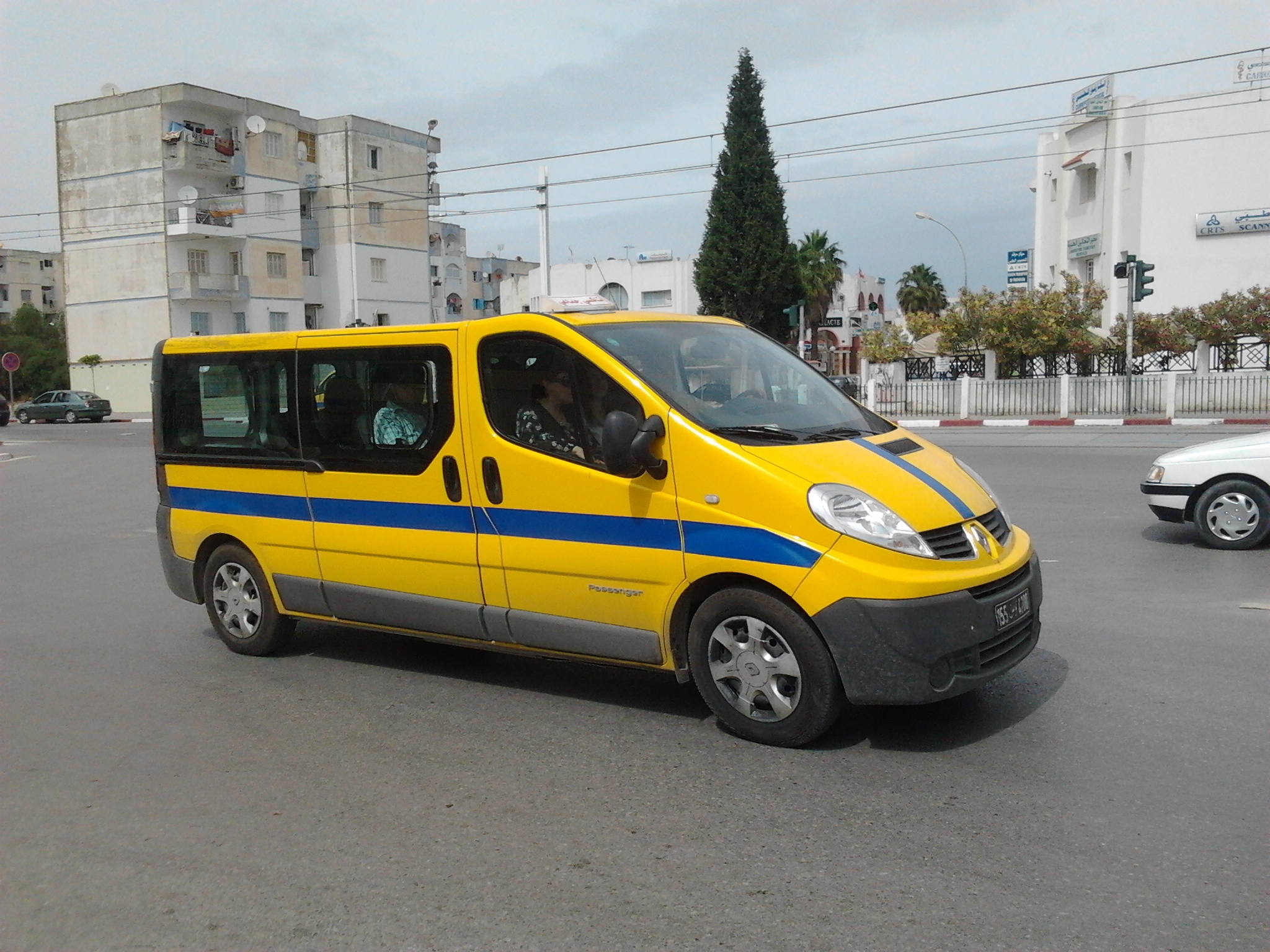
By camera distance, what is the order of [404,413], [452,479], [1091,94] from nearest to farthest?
1. [452,479]
2. [404,413]
3. [1091,94]

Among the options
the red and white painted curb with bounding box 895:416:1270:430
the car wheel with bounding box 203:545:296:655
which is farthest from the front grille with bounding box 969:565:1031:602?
the red and white painted curb with bounding box 895:416:1270:430

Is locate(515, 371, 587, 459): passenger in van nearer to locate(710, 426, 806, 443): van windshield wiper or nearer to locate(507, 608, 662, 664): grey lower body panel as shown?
locate(710, 426, 806, 443): van windshield wiper

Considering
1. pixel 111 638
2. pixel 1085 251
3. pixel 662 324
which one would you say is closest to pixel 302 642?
pixel 111 638

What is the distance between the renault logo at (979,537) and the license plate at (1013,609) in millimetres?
231

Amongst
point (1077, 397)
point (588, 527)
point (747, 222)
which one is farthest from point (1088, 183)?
point (588, 527)

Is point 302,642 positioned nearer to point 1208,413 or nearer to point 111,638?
point 111,638

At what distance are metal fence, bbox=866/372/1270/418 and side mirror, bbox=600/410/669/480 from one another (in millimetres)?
25246

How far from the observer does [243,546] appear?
22.3 feet

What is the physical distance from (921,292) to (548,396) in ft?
257

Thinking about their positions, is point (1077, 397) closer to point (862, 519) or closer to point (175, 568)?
point (175, 568)

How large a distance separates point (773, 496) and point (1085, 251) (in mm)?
43335

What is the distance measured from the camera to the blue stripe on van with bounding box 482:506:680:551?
4898mm

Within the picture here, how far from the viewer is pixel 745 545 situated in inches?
183

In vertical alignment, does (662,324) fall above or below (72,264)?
below
